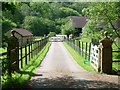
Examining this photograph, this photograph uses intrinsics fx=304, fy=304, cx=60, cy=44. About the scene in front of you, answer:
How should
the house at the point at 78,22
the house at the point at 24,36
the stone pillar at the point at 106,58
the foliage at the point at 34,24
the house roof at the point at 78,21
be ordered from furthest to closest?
the house roof at the point at 78,21, the house at the point at 78,22, the foliage at the point at 34,24, the house at the point at 24,36, the stone pillar at the point at 106,58

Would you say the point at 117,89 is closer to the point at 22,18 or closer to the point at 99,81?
the point at 99,81

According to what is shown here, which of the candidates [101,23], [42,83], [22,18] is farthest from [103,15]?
[22,18]

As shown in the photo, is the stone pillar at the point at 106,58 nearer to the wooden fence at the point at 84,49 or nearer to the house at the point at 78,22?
the wooden fence at the point at 84,49

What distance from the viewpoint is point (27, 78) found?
10906mm

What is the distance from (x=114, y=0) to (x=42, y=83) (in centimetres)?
1037

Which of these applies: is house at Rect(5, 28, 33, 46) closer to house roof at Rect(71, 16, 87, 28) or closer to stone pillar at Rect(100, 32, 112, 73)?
stone pillar at Rect(100, 32, 112, 73)

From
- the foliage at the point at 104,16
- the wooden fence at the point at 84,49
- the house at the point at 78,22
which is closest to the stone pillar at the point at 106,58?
the wooden fence at the point at 84,49

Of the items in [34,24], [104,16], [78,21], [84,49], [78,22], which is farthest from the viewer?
[78,21]

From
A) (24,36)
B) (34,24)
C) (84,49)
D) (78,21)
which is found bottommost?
(84,49)

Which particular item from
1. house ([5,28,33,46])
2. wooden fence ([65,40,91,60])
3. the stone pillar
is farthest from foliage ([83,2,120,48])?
house ([5,28,33,46])

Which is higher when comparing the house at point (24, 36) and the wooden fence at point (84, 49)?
the house at point (24, 36)

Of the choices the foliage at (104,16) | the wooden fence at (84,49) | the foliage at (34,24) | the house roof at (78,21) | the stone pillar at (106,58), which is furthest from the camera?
the house roof at (78,21)

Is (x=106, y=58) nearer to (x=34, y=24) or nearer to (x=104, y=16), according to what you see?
(x=104, y=16)

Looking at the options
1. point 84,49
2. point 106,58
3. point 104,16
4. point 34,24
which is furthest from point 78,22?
point 106,58
